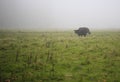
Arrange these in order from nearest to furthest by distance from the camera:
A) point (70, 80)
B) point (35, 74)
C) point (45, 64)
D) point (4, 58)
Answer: point (70, 80) → point (35, 74) → point (45, 64) → point (4, 58)

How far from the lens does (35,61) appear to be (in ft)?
56.4

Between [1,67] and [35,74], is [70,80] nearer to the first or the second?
[35,74]

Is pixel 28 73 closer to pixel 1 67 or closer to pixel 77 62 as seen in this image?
pixel 1 67

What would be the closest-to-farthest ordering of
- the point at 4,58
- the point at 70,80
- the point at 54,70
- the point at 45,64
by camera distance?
the point at 70,80 < the point at 54,70 < the point at 45,64 < the point at 4,58

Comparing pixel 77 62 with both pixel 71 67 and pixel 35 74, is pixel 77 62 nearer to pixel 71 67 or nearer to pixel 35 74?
pixel 71 67

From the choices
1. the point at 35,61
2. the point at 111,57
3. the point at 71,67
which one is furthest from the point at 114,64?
the point at 35,61

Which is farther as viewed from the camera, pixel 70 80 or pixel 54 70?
pixel 54 70

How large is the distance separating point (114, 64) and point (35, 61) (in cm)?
605

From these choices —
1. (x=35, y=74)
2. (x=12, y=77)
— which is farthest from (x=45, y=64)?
(x=12, y=77)

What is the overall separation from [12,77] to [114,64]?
7727mm

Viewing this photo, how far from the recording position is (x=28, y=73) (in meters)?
14.3

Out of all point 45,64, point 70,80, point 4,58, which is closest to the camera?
point 70,80

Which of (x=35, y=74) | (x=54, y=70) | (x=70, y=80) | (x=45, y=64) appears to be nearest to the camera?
(x=70, y=80)

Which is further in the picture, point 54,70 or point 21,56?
point 21,56
